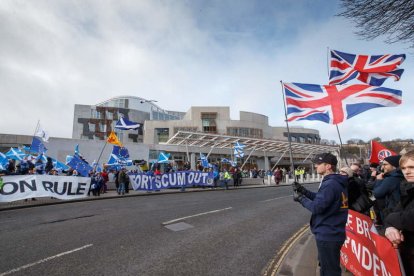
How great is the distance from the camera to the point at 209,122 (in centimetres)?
6003

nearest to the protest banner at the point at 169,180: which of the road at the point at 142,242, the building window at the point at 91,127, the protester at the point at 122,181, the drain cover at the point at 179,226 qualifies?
the protester at the point at 122,181

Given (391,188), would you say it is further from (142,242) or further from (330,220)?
(142,242)

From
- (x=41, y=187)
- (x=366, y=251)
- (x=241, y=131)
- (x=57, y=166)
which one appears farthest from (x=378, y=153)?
(x=241, y=131)

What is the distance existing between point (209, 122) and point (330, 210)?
187 ft

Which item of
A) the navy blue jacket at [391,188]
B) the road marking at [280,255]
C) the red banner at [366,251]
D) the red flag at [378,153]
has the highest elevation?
the red flag at [378,153]

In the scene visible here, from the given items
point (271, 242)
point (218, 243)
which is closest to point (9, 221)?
point (218, 243)

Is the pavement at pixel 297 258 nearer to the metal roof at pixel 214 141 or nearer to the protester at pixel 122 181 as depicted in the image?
the protester at pixel 122 181

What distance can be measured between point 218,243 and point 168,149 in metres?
35.2

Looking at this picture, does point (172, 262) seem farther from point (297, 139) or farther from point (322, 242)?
point (297, 139)

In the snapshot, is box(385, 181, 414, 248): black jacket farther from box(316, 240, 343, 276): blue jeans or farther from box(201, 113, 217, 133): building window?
box(201, 113, 217, 133): building window

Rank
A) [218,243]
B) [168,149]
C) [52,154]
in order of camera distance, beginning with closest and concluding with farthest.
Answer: [218,243] → [52,154] → [168,149]

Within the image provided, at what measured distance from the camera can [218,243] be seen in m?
6.45

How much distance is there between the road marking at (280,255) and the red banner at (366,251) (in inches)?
44.8

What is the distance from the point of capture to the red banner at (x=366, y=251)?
3.08m
